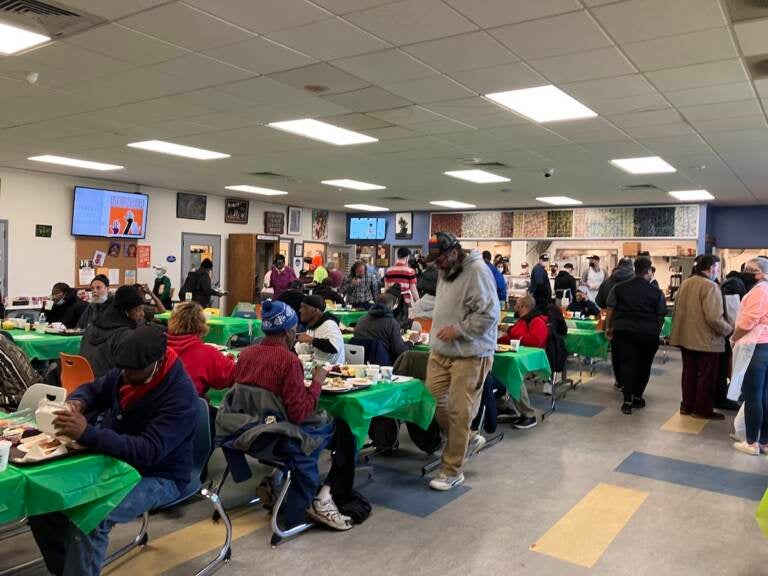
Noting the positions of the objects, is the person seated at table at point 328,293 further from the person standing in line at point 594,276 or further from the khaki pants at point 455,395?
the khaki pants at point 455,395

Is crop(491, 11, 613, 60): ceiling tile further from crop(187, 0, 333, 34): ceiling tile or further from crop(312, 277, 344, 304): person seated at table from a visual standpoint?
crop(312, 277, 344, 304): person seated at table

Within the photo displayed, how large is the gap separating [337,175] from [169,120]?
3.74 metres

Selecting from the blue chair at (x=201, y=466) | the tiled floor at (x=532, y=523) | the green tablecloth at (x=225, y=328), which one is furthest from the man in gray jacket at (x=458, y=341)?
the green tablecloth at (x=225, y=328)

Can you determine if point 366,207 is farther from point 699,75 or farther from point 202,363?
point 202,363

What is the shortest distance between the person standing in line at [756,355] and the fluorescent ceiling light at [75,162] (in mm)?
8270

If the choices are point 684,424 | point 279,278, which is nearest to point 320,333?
point 684,424

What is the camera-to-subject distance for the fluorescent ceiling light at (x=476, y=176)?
8963 millimetres

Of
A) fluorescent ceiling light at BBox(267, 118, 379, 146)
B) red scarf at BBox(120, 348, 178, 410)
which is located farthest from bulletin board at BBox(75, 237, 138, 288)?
red scarf at BBox(120, 348, 178, 410)

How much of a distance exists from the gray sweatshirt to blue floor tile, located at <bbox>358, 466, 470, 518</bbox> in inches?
34.9

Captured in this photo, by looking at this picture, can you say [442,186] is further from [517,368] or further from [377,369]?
[377,369]

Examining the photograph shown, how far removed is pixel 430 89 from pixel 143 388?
11.0 ft

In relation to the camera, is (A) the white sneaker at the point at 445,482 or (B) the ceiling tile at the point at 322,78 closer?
(A) the white sneaker at the point at 445,482

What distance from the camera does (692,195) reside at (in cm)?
1101

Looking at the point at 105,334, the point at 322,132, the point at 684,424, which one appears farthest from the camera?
the point at 322,132
